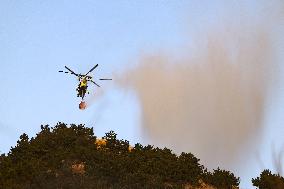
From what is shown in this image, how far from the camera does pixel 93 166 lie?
3206 centimetres

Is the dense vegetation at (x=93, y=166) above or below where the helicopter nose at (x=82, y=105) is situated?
below

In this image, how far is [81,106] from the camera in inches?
1661

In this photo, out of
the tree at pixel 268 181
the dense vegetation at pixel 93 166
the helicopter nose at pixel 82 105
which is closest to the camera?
the dense vegetation at pixel 93 166

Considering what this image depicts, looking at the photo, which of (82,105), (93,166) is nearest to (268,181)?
(93,166)

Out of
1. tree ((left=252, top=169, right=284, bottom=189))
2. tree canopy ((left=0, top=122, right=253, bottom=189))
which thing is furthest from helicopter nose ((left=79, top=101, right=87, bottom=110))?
tree ((left=252, top=169, right=284, bottom=189))

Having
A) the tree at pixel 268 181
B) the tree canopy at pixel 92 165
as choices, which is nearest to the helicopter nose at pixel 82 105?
the tree canopy at pixel 92 165

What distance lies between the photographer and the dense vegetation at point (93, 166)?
28.7 meters

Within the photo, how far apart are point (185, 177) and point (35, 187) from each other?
10456 millimetres

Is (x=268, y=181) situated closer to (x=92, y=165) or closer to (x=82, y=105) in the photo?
(x=92, y=165)

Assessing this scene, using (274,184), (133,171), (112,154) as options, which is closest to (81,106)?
(112,154)

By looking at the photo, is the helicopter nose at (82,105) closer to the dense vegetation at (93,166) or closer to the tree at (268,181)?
the dense vegetation at (93,166)

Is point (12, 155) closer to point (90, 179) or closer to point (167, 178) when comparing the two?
point (90, 179)

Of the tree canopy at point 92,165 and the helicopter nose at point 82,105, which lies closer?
the tree canopy at point 92,165

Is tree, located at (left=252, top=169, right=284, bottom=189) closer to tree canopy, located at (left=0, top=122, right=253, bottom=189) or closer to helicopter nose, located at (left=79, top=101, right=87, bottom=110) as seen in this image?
tree canopy, located at (left=0, top=122, right=253, bottom=189)
